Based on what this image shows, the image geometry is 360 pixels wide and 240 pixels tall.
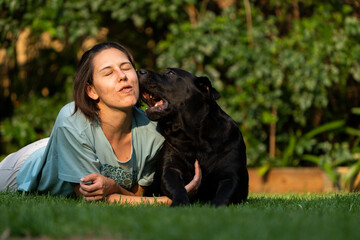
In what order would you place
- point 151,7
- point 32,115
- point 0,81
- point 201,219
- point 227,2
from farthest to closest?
point 0,81, point 227,2, point 32,115, point 151,7, point 201,219

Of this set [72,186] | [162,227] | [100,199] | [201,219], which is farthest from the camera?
[72,186]

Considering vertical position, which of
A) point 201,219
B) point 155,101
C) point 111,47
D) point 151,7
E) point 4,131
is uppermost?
point 151,7

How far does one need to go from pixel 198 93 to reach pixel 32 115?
12.0ft

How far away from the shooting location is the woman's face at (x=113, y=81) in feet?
11.3

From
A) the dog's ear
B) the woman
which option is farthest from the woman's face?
the dog's ear

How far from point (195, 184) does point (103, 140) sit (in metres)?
0.75

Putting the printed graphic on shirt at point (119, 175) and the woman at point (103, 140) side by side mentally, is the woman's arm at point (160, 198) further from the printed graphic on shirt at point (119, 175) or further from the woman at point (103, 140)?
the printed graphic on shirt at point (119, 175)

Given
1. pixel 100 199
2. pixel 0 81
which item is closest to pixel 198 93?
pixel 100 199

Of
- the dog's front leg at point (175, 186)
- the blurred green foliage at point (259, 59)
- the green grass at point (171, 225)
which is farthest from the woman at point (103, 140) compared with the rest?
the blurred green foliage at point (259, 59)

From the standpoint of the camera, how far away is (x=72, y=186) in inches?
137

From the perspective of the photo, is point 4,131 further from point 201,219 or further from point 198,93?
point 201,219

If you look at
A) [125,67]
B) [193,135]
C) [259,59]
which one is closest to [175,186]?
[193,135]

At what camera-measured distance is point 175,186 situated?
3205 millimetres

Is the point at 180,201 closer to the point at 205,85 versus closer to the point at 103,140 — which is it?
the point at 103,140
